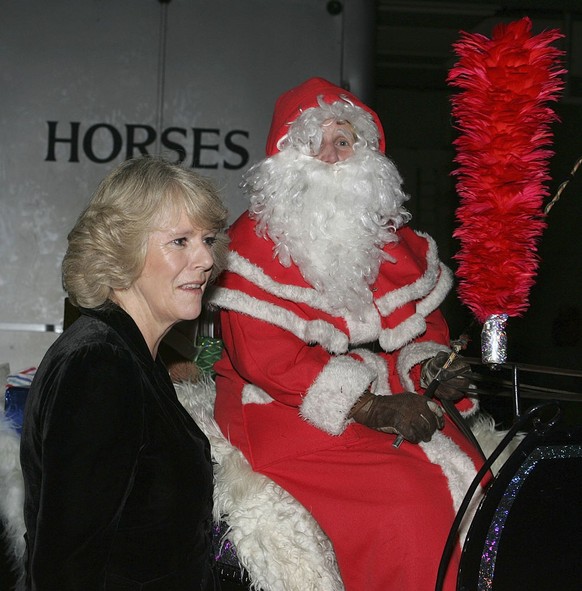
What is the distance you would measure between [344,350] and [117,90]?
2578mm

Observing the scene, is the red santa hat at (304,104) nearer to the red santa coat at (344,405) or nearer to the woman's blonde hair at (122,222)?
the red santa coat at (344,405)

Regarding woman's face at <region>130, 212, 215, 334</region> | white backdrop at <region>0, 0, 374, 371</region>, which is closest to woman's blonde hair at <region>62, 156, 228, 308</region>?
woman's face at <region>130, 212, 215, 334</region>

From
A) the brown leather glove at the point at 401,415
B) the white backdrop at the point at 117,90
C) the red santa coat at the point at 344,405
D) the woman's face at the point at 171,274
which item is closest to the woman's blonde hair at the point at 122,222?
the woman's face at the point at 171,274

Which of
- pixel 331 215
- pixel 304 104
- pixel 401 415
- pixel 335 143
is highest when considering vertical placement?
pixel 304 104

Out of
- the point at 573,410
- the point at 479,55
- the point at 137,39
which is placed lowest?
the point at 573,410

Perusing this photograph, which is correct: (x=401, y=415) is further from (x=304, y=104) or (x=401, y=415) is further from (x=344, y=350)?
(x=304, y=104)

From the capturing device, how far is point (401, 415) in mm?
2510

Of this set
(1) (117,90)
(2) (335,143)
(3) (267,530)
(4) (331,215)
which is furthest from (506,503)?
(1) (117,90)

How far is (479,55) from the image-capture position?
220 centimetres

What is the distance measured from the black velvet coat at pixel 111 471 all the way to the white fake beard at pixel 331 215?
0.91 metres

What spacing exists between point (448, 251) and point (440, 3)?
125 inches

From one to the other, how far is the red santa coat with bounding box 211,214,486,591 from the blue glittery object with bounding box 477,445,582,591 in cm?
41

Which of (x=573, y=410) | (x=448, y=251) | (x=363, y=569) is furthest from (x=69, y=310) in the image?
(x=448, y=251)

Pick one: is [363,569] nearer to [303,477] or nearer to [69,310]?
[303,477]
